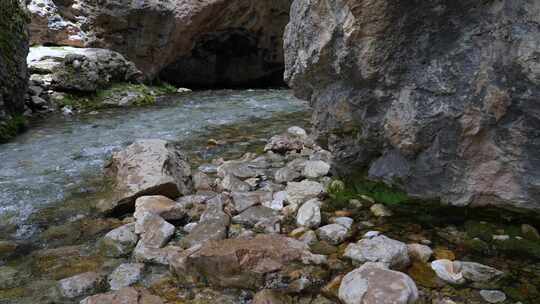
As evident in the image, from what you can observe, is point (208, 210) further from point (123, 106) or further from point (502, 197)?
point (123, 106)

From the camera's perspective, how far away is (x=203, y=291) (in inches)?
115

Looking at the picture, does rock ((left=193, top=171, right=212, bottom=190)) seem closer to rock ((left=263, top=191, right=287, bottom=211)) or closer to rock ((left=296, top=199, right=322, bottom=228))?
rock ((left=263, top=191, right=287, bottom=211))

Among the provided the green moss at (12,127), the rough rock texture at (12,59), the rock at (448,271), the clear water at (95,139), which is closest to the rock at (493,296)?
the rock at (448,271)

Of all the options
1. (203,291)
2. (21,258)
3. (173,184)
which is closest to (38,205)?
(21,258)

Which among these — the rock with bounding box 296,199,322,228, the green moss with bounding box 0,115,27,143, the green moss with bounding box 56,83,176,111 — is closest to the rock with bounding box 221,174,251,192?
the rock with bounding box 296,199,322,228

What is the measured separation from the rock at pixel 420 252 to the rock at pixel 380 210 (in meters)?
0.65

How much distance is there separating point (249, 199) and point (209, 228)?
0.70 metres

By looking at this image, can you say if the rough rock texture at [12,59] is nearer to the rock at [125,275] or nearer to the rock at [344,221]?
the rock at [125,275]

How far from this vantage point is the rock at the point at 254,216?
13.0 ft

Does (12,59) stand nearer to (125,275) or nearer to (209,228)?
(209,228)

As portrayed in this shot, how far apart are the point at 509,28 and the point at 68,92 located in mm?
11418

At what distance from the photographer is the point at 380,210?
154 inches

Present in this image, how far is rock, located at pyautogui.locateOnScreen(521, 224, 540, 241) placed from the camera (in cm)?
318

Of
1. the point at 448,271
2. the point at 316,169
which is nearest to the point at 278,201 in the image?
the point at 316,169
